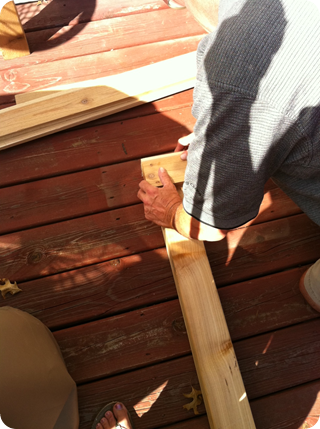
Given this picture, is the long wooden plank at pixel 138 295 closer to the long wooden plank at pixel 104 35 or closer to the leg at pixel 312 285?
the leg at pixel 312 285

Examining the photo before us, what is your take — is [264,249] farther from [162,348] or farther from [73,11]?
[73,11]

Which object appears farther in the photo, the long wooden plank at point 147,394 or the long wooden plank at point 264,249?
the long wooden plank at point 264,249

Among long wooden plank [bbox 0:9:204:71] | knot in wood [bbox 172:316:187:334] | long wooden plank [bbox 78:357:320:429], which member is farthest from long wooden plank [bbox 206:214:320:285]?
long wooden plank [bbox 0:9:204:71]

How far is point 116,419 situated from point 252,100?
1128mm

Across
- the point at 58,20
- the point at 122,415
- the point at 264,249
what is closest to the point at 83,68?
the point at 58,20

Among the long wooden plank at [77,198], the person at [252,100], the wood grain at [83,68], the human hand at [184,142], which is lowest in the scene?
the long wooden plank at [77,198]

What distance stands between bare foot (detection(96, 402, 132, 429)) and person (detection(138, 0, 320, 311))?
31.5 inches

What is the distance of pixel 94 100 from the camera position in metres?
1.72

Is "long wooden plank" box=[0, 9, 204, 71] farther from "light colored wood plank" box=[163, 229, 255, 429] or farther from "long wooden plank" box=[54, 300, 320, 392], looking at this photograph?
"long wooden plank" box=[54, 300, 320, 392]

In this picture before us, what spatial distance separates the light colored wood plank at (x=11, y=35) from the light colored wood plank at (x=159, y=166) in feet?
3.20

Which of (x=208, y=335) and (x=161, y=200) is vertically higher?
(x=161, y=200)

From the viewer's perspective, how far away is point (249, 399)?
134 centimetres

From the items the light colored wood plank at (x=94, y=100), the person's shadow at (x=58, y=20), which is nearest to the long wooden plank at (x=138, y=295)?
the light colored wood plank at (x=94, y=100)

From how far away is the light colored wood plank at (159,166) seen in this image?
1.50 metres
